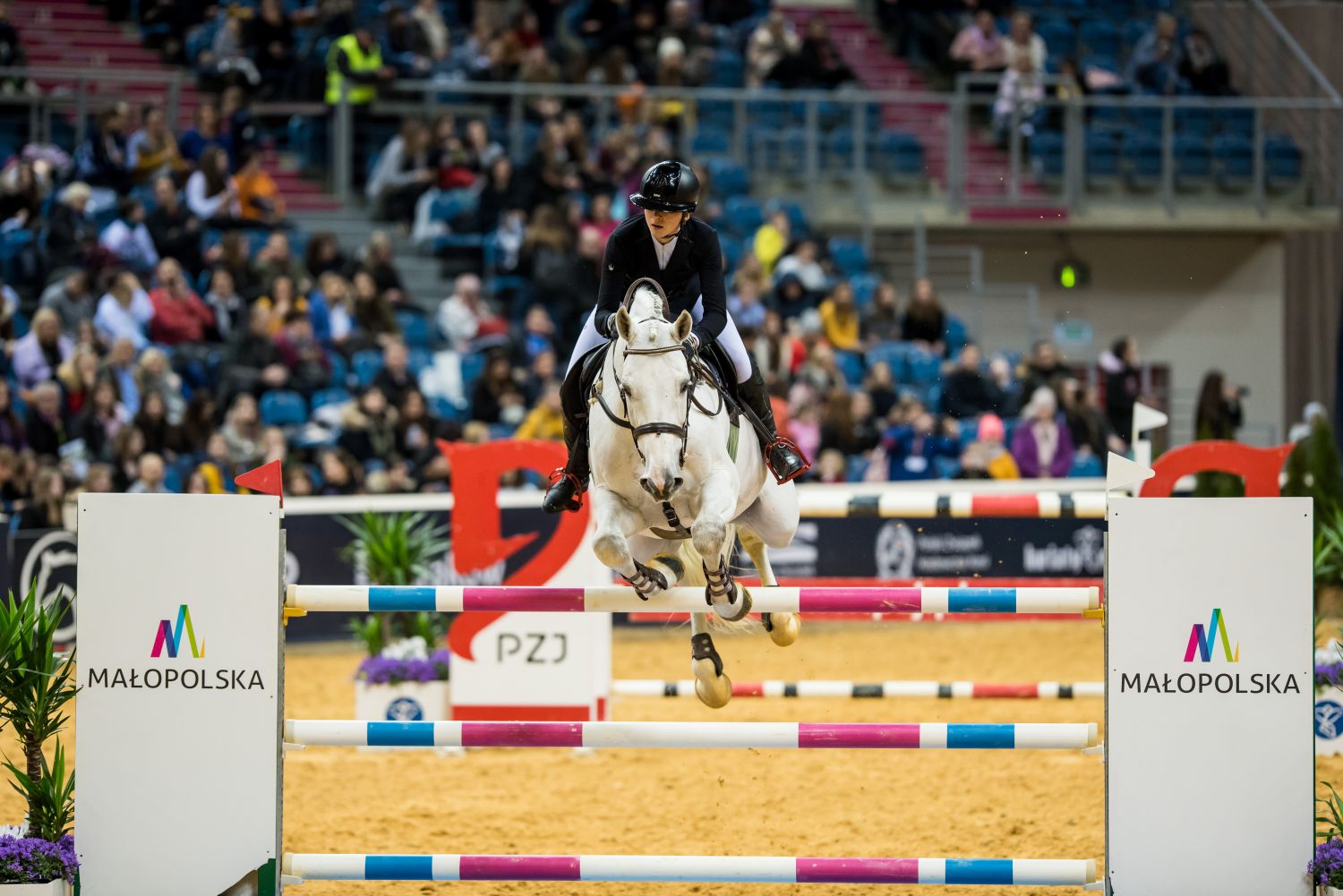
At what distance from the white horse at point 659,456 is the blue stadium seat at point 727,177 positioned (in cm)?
1022

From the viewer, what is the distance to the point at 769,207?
15383 millimetres

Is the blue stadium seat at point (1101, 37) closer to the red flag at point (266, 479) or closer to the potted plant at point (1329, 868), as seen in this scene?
the potted plant at point (1329, 868)

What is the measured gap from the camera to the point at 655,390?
4984 millimetres

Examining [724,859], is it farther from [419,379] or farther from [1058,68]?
[1058,68]

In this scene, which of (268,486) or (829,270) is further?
(829,270)

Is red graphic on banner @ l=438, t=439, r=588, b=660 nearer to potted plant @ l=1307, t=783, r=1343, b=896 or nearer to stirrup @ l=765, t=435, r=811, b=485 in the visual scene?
stirrup @ l=765, t=435, r=811, b=485

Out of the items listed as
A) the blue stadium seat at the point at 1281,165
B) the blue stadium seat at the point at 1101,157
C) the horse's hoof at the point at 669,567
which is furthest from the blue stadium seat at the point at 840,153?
the horse's hoof at the point at 669,567

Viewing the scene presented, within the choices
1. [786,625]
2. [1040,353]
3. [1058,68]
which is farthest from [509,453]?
[1058,68]

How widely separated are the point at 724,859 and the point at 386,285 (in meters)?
9.63

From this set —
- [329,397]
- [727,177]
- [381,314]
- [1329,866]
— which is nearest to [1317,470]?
[727,177]

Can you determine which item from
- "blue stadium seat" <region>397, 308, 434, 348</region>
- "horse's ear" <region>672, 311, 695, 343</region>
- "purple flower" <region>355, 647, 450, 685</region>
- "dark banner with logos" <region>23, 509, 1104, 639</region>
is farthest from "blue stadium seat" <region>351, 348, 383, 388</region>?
"horse's ear" <region>672, 311, 695, 343</region>

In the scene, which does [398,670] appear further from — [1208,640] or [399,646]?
[1208,640]

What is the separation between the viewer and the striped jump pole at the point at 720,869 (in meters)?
4.89

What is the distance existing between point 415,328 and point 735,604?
9.26 m
